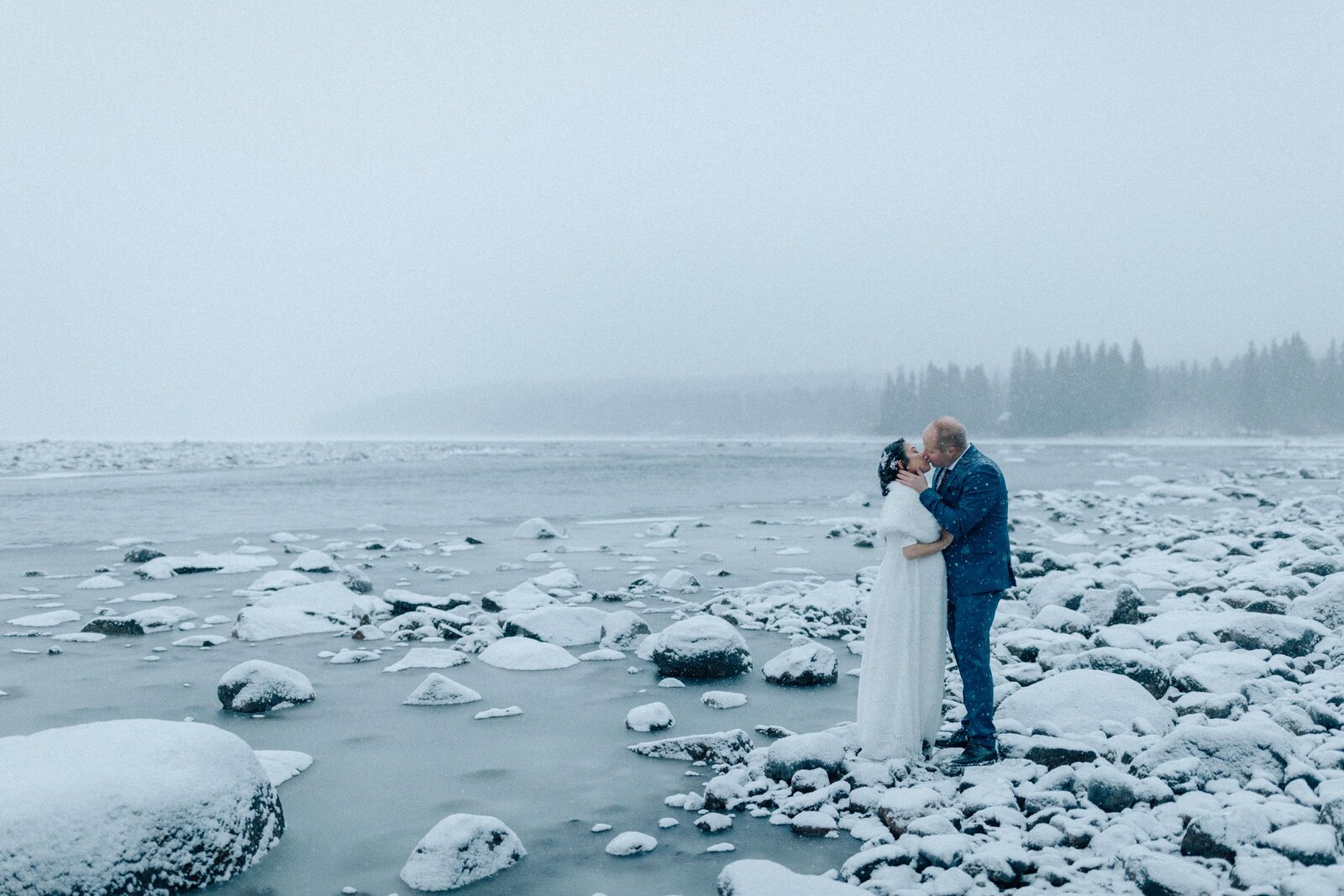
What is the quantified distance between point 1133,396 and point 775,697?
125m

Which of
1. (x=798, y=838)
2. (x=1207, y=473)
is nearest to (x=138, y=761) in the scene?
(x=798, y=838)

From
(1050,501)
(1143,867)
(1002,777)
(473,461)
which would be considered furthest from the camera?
(473,461)

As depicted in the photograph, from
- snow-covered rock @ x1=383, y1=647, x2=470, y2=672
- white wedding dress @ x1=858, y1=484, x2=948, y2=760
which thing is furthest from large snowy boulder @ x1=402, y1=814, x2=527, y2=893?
snow-covered rock @ x1=383, y1=647, x2=470, y2=672

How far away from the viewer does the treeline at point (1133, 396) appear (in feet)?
370

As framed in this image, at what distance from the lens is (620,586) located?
1203 centimetres

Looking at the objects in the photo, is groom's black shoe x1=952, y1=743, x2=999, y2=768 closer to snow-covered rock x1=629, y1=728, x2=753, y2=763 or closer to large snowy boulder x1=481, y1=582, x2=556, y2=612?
snow-covered rock x1=629, y1=728, x2=753, y2=763

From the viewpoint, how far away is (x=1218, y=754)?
509 centimetres

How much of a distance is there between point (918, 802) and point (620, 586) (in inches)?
300

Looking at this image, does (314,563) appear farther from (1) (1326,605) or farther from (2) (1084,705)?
(1) (1326,605)

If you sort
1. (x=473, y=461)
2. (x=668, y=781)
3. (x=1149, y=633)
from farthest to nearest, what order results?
1. (x=473, y=461)
2. (x=1149, y=633)
3. (x=668, y=781)

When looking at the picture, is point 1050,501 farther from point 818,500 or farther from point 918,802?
point 918,802

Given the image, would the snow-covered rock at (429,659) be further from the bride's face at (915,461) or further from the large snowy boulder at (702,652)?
the bride's face at (915,461)

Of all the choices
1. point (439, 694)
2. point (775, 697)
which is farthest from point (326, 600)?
point (775, 697)

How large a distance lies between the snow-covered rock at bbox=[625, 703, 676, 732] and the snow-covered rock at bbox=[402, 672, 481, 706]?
136cm
